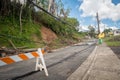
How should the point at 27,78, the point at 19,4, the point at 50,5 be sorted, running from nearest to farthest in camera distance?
the point at 27,78 → the point at 19,4 → the point at 50,5

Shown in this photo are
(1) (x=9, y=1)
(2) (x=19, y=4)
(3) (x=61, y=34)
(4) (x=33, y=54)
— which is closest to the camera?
(4) (x=33, y=54)

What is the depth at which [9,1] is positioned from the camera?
23172 mm

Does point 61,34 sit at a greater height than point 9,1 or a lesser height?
lesser

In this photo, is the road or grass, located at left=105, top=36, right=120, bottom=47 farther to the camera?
grass, located at left=105, top=36, right=120, bottom=47

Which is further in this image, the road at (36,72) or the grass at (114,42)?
the grass at (114,42)

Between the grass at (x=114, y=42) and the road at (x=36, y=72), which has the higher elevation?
the grass at (x=114, y=42)

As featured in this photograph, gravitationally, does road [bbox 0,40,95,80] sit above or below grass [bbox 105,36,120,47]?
below

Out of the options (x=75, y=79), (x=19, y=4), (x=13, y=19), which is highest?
(x=19, y=4)

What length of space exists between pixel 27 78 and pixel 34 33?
69.5 feet

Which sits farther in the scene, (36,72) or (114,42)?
(114,42)

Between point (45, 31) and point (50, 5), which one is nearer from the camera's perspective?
Result: point (45, 31)

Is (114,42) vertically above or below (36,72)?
above

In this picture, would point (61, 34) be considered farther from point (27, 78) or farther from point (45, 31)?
point (27, 78)

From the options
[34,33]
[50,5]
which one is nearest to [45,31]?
[34,33]
